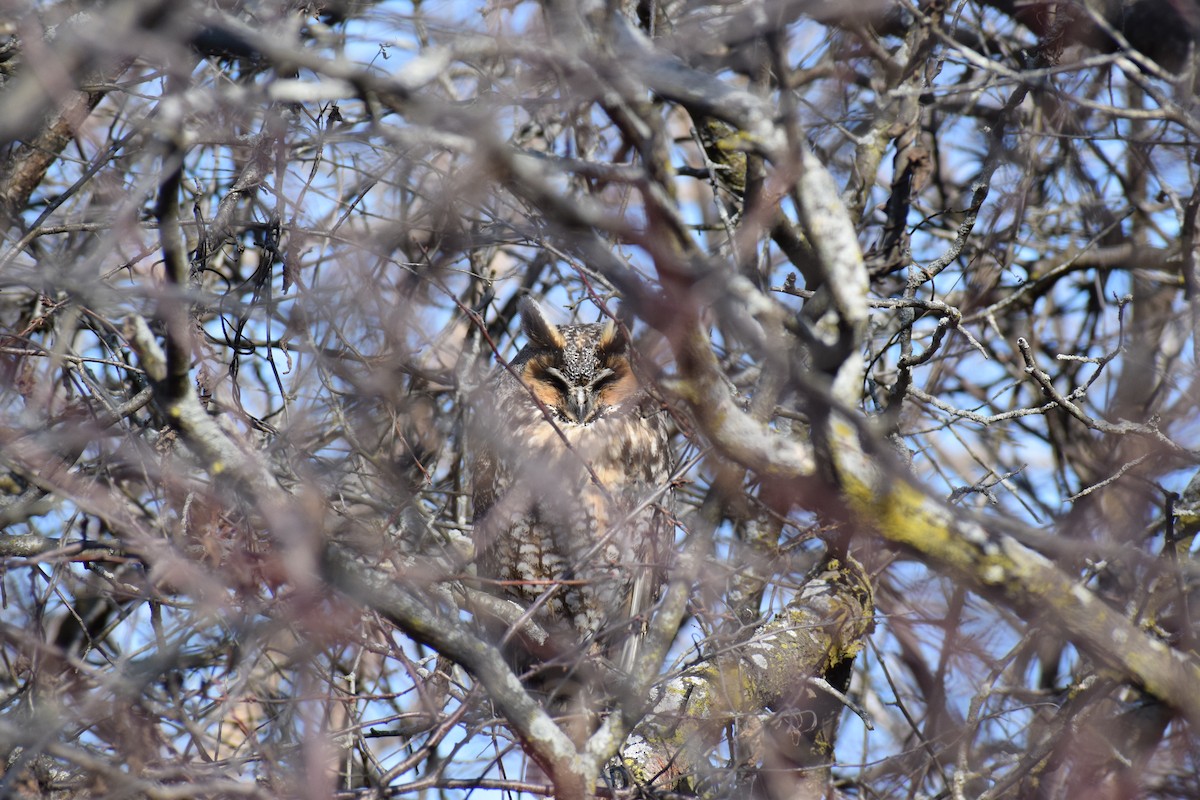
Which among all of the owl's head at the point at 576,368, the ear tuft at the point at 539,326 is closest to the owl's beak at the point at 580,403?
the owl's head at the point at 576,368

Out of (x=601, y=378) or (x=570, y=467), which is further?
(x=601, y=378)

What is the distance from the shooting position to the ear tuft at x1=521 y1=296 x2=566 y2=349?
11.6 feet

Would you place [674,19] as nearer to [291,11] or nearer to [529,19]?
[529,19]

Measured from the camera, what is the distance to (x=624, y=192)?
2531mm

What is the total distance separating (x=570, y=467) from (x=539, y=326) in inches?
20.0

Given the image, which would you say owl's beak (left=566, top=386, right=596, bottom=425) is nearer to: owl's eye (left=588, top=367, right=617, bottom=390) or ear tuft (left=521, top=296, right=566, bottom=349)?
owl's eye (left=588, top=367, right=617, bottom=390)

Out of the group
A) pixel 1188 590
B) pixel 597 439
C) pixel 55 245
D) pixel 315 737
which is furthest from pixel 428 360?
pixel 1188 590

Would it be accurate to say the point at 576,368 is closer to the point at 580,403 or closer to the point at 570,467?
the point at 580,403

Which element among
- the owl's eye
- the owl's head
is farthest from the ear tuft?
the owl's eye

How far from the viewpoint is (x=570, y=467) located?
3441mm

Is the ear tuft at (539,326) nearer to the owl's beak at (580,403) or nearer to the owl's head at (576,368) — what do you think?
the owl's head at (576,368)

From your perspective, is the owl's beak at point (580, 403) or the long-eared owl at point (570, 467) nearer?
the long-eared owl at point (570, 467)

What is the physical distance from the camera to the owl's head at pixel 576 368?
3.57m

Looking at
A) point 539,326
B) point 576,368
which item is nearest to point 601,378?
point 576,368
